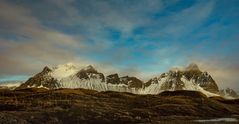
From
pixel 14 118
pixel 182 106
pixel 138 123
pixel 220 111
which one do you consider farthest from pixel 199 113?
pixel 14 118

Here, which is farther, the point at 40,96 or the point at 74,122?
the point at 40,96

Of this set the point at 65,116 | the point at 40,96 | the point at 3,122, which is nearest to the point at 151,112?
the point at 65,116

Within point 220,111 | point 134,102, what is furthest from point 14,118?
point 220,111

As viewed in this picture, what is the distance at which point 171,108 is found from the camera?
560 ft

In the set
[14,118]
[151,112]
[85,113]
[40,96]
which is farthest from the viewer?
[40,96]

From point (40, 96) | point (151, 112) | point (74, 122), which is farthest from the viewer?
point (40, 96)

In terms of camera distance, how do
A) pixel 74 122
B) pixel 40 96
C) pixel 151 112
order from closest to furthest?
pixel 74 122
pixel 151 112
pixel 40 96

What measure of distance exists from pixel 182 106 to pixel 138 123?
64.9 meters

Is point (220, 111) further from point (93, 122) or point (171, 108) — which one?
point (93, 122)

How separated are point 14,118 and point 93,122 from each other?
75.9 feet

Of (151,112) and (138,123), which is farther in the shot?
(151,112)

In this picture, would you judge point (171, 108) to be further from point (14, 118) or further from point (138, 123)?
point (14, 118)

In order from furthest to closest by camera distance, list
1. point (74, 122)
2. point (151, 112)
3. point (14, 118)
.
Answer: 1. point (151, 112)
2. point (74, 122)
3. point (14, 118)

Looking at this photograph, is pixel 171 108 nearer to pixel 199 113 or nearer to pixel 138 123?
pixel 199 113
